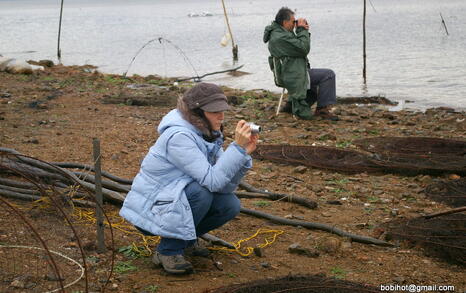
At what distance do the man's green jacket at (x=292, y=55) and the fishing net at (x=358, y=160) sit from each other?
6.06 feet

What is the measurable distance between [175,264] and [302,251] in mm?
961


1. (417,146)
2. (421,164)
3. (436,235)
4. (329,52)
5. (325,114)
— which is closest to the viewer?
(436,235)

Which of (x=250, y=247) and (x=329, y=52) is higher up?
(x=250, y=247)

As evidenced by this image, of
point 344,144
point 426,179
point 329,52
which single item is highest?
point 426,179

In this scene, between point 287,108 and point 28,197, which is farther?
point 287,108

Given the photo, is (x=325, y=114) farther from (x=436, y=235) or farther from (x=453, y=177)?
(x=436, y=235)

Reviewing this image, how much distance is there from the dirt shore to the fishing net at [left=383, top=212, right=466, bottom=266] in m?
0.07

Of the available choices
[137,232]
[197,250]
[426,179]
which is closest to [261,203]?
[137,232]

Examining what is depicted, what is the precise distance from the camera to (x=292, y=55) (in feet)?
30.8

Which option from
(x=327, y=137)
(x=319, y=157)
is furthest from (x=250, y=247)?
(x=327, y=137)

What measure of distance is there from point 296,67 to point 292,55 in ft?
0.58

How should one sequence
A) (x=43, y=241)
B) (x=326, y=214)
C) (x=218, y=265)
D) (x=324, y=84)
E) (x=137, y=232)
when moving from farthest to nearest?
1. (x=324, y=84)
2. (x=326, y=214)
3. (x=137, y=232)
4. (x=218, y=265)
5. (x=43, y=241)

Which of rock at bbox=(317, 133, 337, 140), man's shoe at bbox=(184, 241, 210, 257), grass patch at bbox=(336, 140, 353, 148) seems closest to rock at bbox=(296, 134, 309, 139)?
rock at bbox=(317, 133, 337, 140)

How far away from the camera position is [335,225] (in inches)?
204
